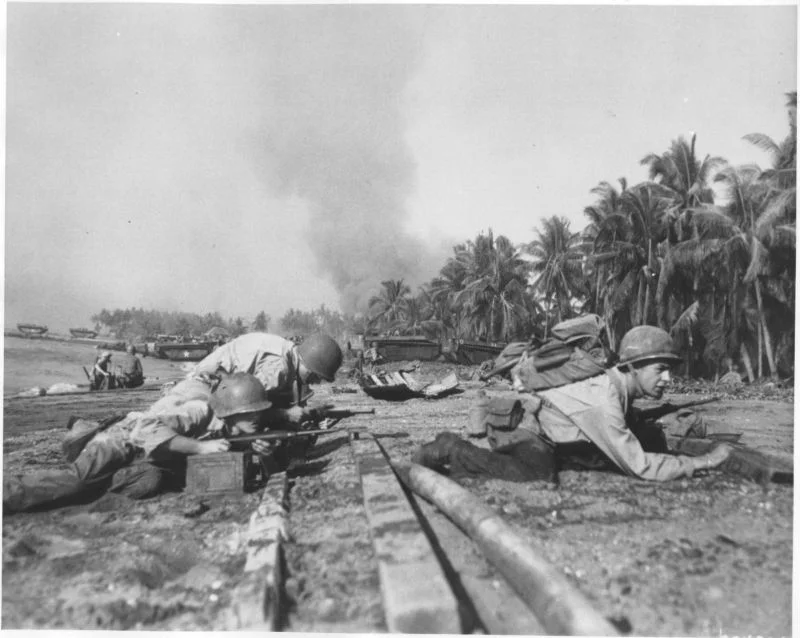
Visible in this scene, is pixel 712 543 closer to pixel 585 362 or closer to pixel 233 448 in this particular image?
pixel 585 362

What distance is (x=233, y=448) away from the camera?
4094 mm

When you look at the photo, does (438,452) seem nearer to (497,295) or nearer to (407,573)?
(407,573)

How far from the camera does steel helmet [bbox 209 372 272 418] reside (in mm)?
4113

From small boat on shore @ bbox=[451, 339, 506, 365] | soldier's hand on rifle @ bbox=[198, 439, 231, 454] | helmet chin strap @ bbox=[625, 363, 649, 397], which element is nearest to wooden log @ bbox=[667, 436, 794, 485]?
helmet chin strap @ bbox=[625, 363, 649, 397]

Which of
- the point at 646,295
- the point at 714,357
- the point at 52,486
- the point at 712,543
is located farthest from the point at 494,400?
the point at 646,295

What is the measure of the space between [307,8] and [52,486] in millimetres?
4409

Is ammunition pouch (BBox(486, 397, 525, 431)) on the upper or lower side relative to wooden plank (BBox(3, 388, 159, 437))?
upper

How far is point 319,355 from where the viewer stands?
16.8 feet

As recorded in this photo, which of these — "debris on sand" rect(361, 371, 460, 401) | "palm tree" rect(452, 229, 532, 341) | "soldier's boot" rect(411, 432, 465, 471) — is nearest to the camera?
"soldier's boot" rect(411, 432, 465, 471)

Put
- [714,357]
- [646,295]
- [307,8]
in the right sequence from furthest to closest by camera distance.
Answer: [646,295], [714,357], [307,8]

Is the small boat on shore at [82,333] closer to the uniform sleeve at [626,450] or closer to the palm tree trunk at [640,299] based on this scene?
the palm tree trunk at [640,299]

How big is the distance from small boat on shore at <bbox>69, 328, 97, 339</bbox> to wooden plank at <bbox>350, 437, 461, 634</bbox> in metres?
36.8

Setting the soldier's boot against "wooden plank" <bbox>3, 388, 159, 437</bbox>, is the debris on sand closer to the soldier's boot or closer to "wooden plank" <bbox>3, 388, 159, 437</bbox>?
"wooden plank" <bbox>3, 388, 159, 437</bbox>

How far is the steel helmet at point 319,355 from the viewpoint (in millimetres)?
5125
